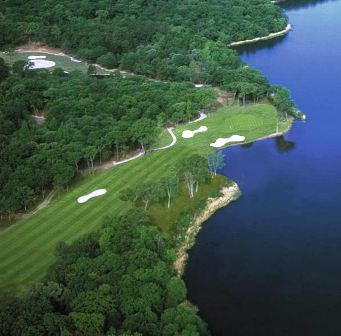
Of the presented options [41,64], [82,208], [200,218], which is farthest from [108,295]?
[41,64]

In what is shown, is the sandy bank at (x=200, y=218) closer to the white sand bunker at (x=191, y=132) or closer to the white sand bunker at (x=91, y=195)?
the white sand bunker at (x=91, y=195)

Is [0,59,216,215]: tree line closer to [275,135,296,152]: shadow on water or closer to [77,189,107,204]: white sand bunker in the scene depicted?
[77,189,107,204]: white sand bunker

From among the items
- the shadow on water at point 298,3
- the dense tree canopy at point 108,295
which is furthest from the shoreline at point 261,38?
the dense tree canopy at point 108,295

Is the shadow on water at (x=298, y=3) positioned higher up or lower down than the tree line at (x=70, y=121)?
lower down

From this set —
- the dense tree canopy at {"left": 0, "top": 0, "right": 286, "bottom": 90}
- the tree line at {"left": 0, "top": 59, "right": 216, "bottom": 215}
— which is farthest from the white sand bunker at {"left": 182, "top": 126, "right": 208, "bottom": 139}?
the dense tree canopy at {"left": 0, "top": 0, "right": 286, "bottom": 90}

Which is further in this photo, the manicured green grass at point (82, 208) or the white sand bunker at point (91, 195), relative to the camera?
the white sand bunker at point (91, 195)

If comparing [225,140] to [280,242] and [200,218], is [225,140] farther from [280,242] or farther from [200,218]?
[280,242]
